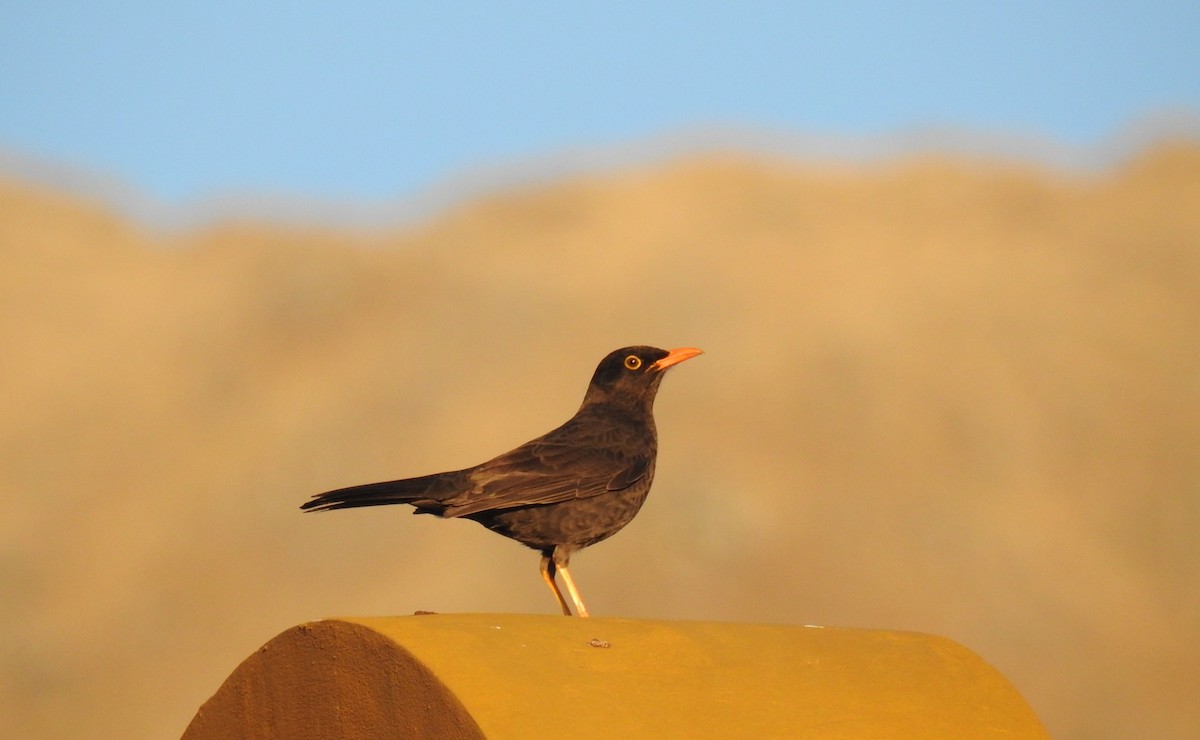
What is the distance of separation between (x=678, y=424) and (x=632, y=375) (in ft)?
92.7

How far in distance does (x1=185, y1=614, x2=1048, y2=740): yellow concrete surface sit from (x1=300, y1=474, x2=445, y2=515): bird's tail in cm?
120

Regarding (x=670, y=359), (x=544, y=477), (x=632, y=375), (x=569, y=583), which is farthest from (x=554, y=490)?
(x=670, y=359)

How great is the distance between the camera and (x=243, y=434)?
1630 inches

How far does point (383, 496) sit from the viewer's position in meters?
7.48

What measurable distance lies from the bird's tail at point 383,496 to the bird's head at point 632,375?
58.4 inches

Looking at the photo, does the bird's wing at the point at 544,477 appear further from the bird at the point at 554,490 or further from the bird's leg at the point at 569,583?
the bird's leg at the point at 569,583

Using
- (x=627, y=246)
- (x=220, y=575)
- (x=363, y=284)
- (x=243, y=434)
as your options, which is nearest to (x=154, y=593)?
(x=220, y=575)

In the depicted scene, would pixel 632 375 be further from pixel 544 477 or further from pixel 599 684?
pixel 599 684

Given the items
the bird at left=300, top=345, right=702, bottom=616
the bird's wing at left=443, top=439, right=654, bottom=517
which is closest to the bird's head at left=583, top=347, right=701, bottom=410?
the bird at left=300, top=345, right=702, bottom=616

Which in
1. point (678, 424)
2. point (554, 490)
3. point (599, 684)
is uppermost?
point (554, 490)

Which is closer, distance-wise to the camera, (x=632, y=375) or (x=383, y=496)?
(x=383, y=496)

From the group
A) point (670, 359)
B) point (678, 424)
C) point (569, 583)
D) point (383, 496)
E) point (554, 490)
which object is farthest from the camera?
point (678, 424)

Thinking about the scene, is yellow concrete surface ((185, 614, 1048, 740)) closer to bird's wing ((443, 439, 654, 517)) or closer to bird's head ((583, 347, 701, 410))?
bird's wing ((443, 439, 654, 517))

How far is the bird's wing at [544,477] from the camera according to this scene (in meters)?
7.64
